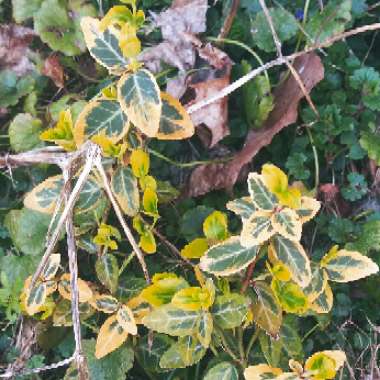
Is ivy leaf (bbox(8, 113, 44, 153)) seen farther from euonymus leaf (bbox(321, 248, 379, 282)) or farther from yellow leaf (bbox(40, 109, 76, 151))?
euonymus leaf (bbox(321, 248, 379, 282))

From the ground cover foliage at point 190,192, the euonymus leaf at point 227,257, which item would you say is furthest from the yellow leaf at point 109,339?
the euonymus leaf at point 227,257

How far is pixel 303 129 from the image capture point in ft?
5.69

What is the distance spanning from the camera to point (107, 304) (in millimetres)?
1405

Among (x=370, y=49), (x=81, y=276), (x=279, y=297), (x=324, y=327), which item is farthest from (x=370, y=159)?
(x=81, y=276)

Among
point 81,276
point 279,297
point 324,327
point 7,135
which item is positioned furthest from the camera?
point 7,135

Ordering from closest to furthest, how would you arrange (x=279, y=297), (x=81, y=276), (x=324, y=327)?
1. (x=279, y=297)
2. (x=324, y=327)
3. (x=81, y=276)

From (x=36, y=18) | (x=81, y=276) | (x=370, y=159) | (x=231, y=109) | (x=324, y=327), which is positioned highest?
(x=36, y=18)

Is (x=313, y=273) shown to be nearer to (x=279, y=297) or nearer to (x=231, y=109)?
(x=279, y=297)

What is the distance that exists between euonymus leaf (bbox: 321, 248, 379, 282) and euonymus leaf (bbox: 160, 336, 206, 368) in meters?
0.31

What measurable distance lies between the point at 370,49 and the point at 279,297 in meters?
0.84

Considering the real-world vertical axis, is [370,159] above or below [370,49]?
below

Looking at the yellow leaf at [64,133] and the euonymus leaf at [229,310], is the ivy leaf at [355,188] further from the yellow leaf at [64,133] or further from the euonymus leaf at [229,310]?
the yellow leaf at [64,133]

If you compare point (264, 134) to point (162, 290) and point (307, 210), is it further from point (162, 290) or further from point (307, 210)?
point (162, 290)

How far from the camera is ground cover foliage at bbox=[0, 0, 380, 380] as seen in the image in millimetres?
1293
